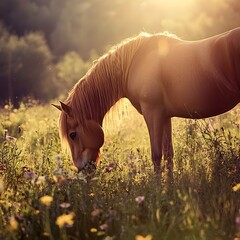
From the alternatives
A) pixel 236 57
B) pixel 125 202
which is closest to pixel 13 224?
pixel 125 202

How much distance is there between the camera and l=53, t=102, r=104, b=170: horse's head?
5609 millimetres

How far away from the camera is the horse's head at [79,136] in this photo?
5609 millimetres

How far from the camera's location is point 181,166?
16.8 feet

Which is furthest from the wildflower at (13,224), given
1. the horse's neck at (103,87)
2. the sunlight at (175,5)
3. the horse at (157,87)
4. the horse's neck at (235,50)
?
the sunlight at (175,5)

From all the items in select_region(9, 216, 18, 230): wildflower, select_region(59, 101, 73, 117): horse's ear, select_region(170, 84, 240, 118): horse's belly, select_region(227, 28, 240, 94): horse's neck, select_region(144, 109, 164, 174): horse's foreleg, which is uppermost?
select_region(227, 28, 240, 94): horse's neck

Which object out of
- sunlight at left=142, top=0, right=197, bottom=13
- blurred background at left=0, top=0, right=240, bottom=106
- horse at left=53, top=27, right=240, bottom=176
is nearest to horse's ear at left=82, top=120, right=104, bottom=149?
horse at left=53, top=27, right=240, bottom=176

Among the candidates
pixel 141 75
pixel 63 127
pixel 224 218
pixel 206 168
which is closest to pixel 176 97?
pixel 141 75

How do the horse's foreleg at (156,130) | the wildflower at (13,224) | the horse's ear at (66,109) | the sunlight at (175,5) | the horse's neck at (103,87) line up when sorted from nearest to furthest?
1. the wildflower at (13,224)
2. the horse's foreleg at (156,130)
3. the horse's ear at (66,109)
4. the horse's neck at (103,87)
5. the sunlight at (175,5)

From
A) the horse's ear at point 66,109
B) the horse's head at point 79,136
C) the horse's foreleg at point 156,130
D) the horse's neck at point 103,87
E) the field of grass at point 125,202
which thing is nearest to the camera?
the field of grass at point 125,202

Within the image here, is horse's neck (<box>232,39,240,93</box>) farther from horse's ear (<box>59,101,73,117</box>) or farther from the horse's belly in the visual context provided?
horse's ear (<box>59,101,73,117</box>)

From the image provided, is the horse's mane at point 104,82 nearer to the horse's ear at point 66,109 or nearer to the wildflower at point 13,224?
the horse's ear at point 66,109

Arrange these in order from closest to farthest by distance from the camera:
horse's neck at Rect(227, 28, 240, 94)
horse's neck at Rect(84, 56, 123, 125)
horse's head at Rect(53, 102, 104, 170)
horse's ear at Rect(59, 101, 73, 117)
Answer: horse's neck at Rect(227, 28, 240, 94) → horse's ear at Rect(59, 101, 73, 117) → horse's head at Rect(53, 102, 104, 170) → horse's neck at Rect(84, 56, 123, 125)

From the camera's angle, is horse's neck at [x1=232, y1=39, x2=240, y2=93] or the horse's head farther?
the horse's head

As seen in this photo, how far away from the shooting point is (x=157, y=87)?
5277 mm
